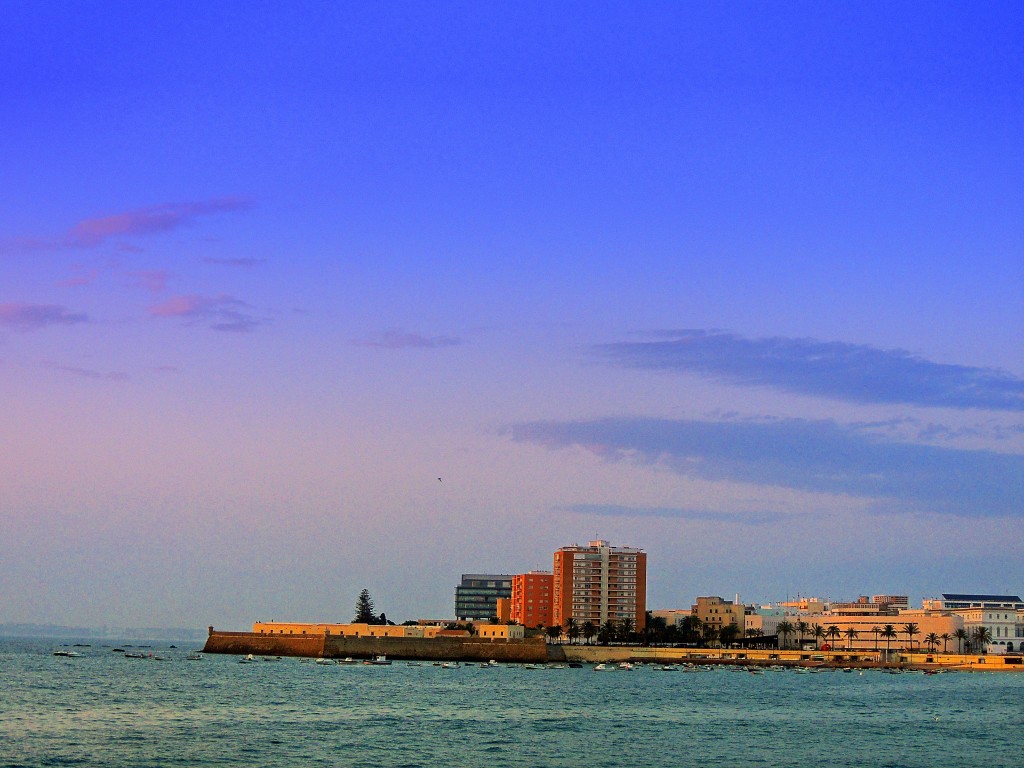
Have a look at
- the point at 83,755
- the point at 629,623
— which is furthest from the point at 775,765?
the point at 629,623

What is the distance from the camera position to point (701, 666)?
157875mm

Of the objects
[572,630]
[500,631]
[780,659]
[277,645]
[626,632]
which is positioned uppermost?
[500,631]

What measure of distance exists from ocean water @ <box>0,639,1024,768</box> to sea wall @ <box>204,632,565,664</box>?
35075 millimetres

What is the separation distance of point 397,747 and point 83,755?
44.2 ft

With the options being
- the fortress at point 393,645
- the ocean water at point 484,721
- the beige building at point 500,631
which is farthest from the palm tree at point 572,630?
the ocean water at point 484,721

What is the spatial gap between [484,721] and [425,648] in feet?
286

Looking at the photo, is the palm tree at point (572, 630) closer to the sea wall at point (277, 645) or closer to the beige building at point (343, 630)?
the beige building at point (343, 630)

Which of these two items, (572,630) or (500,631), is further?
(572,630)

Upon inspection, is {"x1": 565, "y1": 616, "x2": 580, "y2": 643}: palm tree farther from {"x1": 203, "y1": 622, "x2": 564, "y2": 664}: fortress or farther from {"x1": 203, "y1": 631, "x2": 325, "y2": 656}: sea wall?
{"x1": 203, "y1": 631, "x2": 325, "y2": 656}: sea wall

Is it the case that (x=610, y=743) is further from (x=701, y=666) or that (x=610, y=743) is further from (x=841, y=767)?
(x=701, y=666)

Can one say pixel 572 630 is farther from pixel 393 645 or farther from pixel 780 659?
pixel 393 645

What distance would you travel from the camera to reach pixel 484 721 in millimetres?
69688

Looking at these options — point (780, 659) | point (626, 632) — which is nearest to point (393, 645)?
point (626, 632)

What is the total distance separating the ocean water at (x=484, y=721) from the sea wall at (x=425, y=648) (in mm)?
35075
